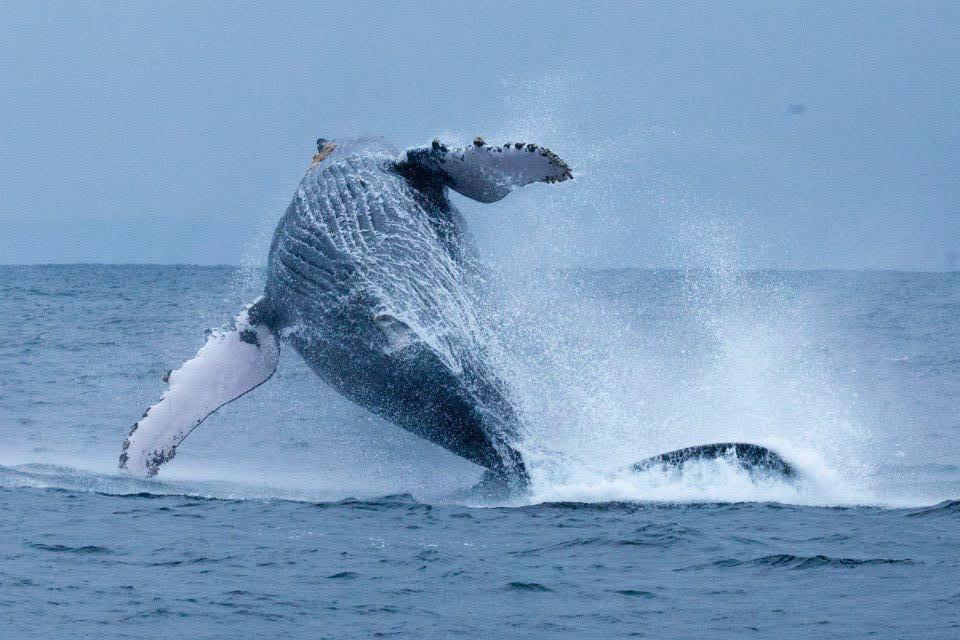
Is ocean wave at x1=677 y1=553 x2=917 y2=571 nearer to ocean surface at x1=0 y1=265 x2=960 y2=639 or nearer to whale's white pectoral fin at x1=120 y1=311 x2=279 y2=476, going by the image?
ocean surface at x1=0 y1=265 x2=960 y2=639

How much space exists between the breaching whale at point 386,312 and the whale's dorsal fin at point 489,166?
0.4 inches

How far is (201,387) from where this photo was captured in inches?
430

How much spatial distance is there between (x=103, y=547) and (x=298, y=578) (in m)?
1.60

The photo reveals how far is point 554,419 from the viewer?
14781mm

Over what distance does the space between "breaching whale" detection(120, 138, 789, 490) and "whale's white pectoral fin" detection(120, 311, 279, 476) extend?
0.03 feet

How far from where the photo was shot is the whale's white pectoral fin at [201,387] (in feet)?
35.2

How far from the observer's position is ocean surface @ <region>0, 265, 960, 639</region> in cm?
707

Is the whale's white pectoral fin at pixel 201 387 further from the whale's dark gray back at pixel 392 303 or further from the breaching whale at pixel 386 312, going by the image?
the whale's dark gray back at pixel 392 303

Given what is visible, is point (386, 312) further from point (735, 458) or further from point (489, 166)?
point (735, 458)

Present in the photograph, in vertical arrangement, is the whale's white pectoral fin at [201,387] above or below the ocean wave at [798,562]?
above

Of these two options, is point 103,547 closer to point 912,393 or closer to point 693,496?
point 693,496

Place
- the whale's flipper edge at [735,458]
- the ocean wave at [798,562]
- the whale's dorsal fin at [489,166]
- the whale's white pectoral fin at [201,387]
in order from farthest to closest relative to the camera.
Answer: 1. the whale's white pectoral fin at [201,387]
2. the whale's flipper edge at [735,458]
3. the whale's dorsal fin at [489,166]
4. the ocean wave at [798,562]

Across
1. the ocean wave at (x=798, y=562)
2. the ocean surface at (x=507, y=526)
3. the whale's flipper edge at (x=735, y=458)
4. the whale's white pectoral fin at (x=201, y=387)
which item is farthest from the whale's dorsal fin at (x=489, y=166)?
the ocean wave at (x=798, y=562)

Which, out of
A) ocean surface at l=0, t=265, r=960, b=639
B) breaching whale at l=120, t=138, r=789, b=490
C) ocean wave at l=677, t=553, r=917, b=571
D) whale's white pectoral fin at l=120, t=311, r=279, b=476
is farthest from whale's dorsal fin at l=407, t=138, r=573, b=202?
ocean wave at l=677, t=553, r=917, b=571
